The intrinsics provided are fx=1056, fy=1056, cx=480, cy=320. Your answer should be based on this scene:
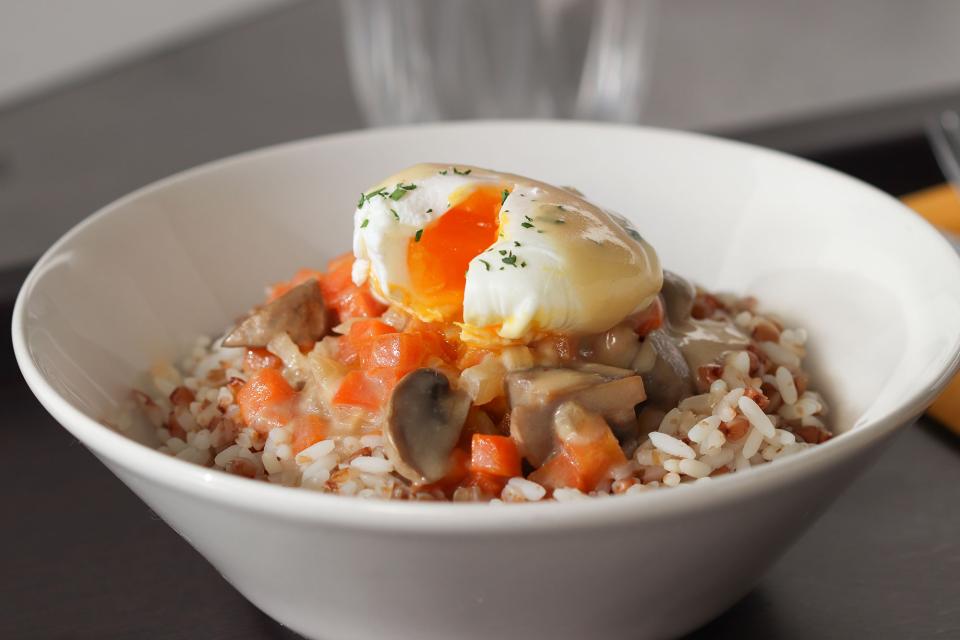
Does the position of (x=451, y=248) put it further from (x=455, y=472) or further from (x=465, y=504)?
(x=465, y=504)

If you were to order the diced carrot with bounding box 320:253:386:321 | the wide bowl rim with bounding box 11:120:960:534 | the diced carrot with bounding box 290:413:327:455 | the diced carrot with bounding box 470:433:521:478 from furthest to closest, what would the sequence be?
the diced carrot with bounding box 320:253:386:321, the diced carrot with bounding box 290:413:327:455, the diced carrot with bounding box 470:433:521:478, the wide bowl rim with bounding box 11:120:960:534

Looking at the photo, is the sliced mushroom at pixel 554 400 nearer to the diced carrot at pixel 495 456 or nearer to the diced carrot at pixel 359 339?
the diced carrot at pixel 495 456

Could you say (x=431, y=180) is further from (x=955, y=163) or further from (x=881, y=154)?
(x=881, y=154)

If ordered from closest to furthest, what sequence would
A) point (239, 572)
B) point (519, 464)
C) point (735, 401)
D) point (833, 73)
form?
point (239, 572) < point (519, 464) < point (735, 401) < point (833, 73)

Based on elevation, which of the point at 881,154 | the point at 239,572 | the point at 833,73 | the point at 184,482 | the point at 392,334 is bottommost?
the point at 833,73

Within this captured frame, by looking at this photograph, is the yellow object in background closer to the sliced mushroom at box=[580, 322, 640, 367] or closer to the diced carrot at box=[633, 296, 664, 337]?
the diced carrot at box=[633, 296, 664, 337]

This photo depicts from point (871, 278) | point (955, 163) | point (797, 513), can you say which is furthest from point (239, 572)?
point (955, 163)

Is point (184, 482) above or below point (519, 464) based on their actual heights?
above

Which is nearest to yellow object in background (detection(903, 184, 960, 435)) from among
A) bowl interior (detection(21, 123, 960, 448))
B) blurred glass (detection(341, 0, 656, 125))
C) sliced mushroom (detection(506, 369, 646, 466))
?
bowl interior (detection(21, 123, 960, 448))
